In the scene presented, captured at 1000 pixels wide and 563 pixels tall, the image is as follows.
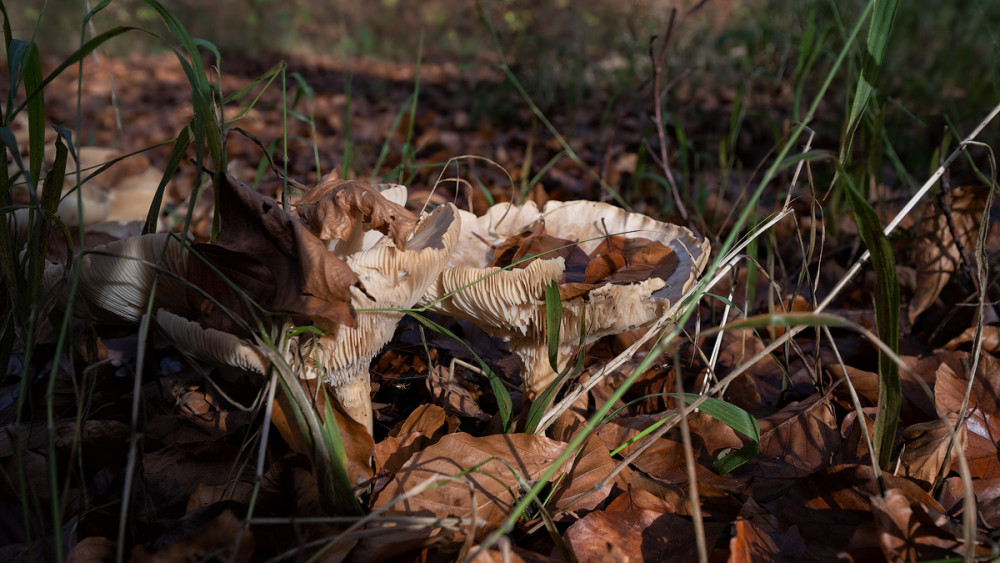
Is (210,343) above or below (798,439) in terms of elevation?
above

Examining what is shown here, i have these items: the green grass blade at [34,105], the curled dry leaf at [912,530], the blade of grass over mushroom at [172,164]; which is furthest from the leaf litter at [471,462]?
the green grass blade at [34,105]

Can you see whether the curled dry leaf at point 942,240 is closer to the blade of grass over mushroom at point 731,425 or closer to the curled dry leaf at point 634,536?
the blade of grass over mushroom at point 731,425

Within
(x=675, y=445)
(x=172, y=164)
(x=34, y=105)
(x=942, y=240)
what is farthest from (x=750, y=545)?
(x=34, y=105)

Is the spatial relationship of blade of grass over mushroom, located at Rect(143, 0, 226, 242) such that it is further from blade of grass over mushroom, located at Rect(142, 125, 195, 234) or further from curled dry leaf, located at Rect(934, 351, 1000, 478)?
curled dry leaf, located at Rect(934, 351, 1000, 478)

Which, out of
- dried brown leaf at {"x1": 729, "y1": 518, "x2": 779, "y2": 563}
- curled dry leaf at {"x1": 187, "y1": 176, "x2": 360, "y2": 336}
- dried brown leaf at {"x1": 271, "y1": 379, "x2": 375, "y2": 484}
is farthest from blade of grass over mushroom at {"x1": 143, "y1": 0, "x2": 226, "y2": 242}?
dried brown leaf at {"x1": 729, "y1": 518, "x2": 779, "y2": 563}

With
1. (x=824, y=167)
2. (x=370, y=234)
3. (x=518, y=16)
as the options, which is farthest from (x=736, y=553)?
(x=518, y=16)

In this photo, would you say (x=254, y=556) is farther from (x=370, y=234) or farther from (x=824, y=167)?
(x=824, y=167)

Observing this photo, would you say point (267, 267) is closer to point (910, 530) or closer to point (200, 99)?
point (200, 99)

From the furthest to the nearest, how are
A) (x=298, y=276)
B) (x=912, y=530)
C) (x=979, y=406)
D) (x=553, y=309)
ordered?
(x=979, y=406) → (x=553, y=309) → (x=298, y=276) → (x=912, y=530)
